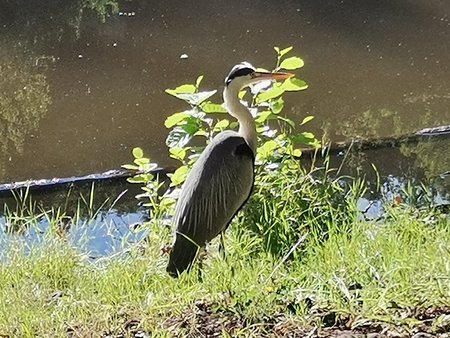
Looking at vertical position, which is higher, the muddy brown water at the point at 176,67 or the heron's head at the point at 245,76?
the heron's head at the point at 245,76

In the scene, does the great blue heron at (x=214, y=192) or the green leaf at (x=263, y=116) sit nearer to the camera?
the great blue heron at (x=214, y=192)

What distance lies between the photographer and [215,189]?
13.8ft

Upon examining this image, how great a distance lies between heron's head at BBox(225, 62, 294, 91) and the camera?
441 centimetres

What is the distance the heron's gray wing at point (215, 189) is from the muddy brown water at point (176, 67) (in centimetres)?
226

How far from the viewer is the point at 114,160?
7.06m

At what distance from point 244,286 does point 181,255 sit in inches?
24.8

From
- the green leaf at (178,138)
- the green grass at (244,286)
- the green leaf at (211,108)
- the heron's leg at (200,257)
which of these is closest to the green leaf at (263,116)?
the green leaf at (211,108)

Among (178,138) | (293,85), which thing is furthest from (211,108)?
(293,85)

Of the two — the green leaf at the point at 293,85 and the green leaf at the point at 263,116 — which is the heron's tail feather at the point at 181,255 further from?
the green leaf at the point at 293,85

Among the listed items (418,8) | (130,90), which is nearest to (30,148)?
(130,90)

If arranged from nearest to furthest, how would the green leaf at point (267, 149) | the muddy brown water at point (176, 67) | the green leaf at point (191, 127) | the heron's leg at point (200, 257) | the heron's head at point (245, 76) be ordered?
the heron's leg at point (200, 257) → the heron's head at point (245, 76) → the green leaf at point (191, 127) → the green leaf at point (267, 149) → the muddy brown water at point (176, 67)

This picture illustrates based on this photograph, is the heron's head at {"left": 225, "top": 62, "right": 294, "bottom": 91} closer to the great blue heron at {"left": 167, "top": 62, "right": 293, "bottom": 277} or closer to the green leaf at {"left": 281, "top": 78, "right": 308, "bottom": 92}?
Answer: the great blue heron at {"left": 167, "top": 62, "right": 293, "bottom": 277}

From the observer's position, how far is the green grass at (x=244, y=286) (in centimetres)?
317

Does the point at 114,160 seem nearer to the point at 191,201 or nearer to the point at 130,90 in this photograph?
the point at 130,90
